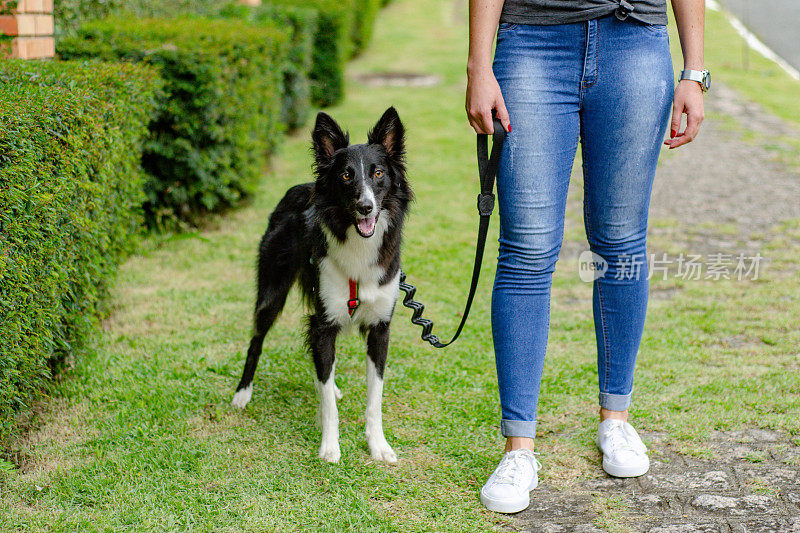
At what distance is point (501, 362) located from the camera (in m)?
2.95

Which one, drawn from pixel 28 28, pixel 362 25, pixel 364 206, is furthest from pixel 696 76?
pixel 362 25

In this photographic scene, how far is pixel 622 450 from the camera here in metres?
3.09

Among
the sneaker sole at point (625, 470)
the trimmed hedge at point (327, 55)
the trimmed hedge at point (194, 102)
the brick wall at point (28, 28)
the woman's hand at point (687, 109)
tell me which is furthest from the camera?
the trimmed hedge at point (327, 55)

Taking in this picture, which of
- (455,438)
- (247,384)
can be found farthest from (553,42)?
(247,384)

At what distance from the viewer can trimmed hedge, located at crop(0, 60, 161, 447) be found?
9.55ft

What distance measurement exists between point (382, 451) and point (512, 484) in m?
0.64

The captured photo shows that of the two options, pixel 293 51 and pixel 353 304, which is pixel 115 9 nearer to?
pixel 293 51

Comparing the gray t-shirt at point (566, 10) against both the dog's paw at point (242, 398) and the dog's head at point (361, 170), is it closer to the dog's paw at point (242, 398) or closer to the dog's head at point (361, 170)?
the dog's head at point (361, 170)

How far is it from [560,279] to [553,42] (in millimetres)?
3023

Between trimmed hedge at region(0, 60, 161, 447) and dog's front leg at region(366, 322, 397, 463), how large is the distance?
1.32 meters

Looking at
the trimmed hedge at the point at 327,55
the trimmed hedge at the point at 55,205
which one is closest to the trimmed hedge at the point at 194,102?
the trimmed hedge at the point at 55,205

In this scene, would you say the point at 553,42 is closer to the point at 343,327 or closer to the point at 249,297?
the point at 343,327

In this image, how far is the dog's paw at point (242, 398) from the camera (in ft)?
12.3

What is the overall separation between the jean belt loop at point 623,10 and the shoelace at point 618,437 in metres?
1.57
